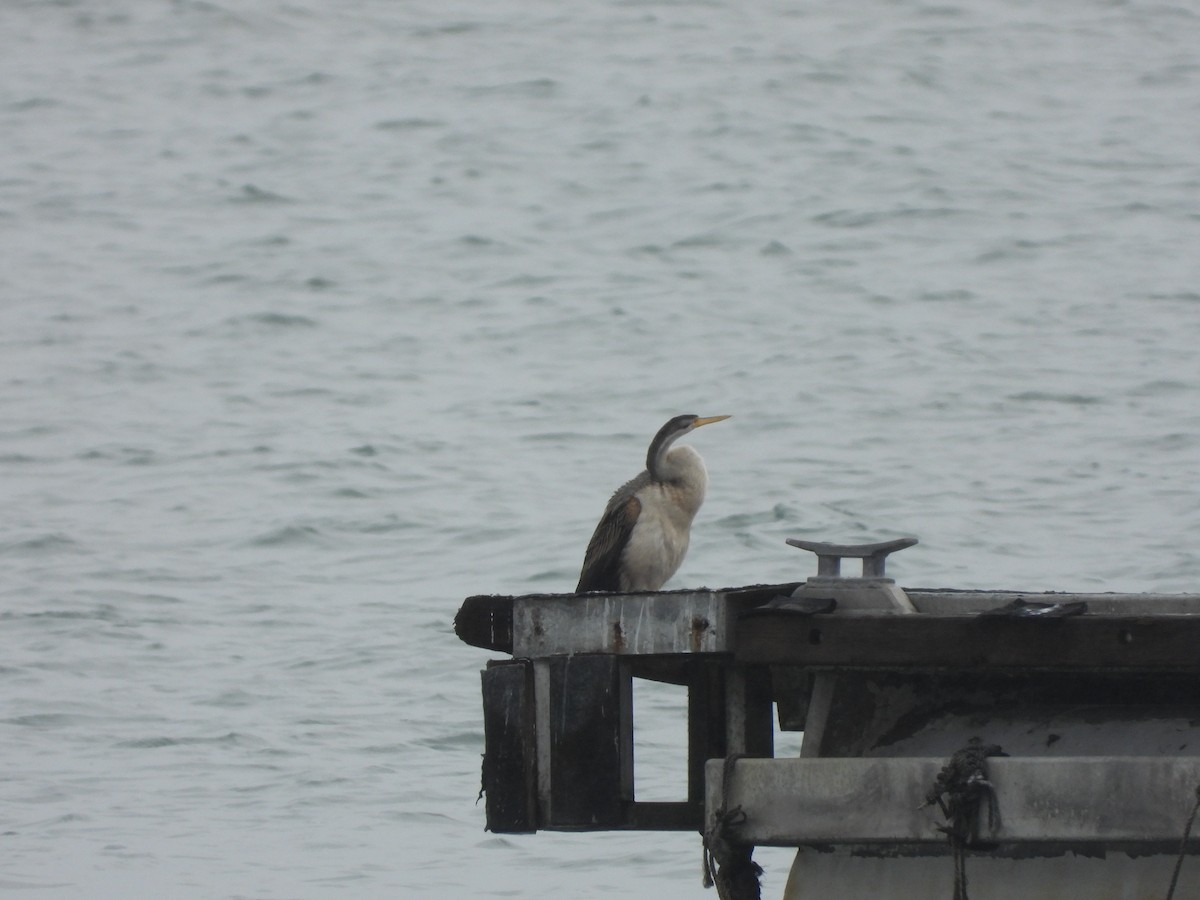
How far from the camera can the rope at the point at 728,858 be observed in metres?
5.77

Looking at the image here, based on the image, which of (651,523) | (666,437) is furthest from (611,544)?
(666,437)

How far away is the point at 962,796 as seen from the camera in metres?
5.31

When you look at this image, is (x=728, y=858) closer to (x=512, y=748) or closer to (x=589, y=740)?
(x=589, y=740)

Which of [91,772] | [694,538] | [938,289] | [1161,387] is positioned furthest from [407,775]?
[938,289]

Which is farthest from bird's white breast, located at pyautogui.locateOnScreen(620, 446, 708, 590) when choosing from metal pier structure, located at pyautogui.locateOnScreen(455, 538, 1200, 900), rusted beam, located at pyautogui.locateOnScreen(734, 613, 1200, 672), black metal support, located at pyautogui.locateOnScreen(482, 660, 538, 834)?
rusted beam, located at pyautogui.locateOnScreen(734, 613, 1200, 672)

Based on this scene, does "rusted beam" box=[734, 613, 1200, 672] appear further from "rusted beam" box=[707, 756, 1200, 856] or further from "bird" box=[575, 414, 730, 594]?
"bird" box=[575, 414, 730, 594]

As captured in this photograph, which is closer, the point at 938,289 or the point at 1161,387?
the point at 1161,387

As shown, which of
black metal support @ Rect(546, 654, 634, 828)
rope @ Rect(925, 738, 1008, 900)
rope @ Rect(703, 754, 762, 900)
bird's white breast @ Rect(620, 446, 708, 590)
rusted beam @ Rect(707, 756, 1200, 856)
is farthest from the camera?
bird's white breast @ Rect(620, 446, 708, 590)

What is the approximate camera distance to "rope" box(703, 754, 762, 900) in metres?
5.77

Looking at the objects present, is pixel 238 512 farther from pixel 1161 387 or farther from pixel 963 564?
pixel 1161 387

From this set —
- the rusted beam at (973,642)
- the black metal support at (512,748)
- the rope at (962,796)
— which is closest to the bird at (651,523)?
the black metal support at (512,748)

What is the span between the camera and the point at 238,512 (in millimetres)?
27953

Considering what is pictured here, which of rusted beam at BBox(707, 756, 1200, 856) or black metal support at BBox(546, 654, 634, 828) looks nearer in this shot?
rusted beam at BBox(707, 756, 1200, 856)

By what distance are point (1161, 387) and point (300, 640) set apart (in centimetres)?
1648
